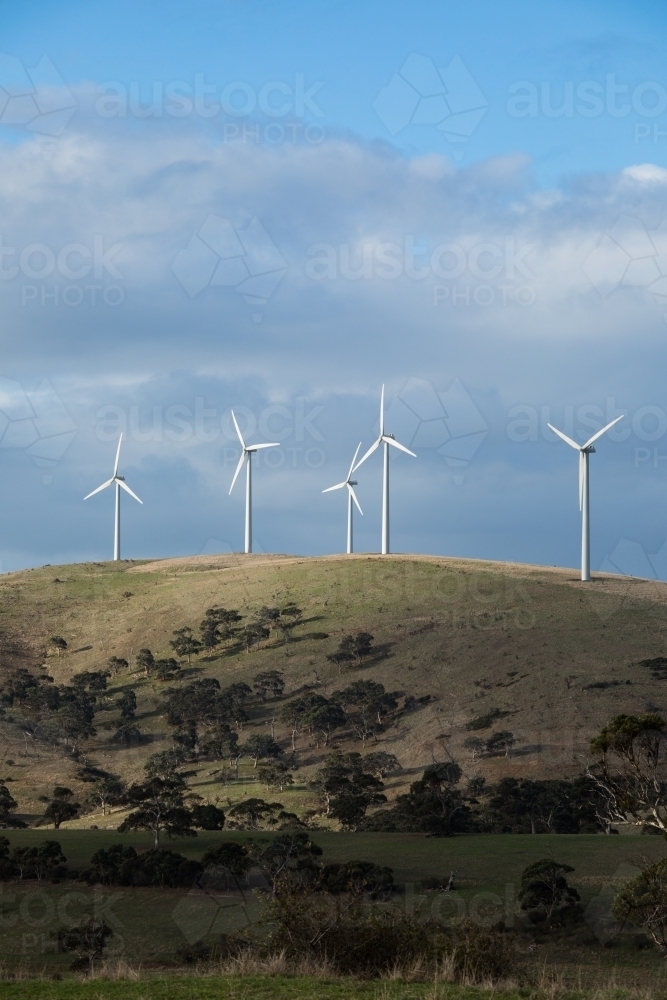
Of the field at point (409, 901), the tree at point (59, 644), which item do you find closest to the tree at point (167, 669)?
the tree at point (59, 644)

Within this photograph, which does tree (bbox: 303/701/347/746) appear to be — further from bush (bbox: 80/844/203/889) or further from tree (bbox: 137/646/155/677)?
bush (bbox: 80/844/203/889)

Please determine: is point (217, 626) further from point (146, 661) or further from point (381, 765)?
point (381, 765)

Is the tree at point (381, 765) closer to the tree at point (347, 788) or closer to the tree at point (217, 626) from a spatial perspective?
the tree at point (347, 788)

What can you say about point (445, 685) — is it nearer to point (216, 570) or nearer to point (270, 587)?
point (270, 587)

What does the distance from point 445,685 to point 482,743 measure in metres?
14.5

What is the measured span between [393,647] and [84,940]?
7227cm

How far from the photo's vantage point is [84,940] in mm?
30641

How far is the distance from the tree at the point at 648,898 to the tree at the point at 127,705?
73755 millimetres

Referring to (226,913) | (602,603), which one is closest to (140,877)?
(226,913)

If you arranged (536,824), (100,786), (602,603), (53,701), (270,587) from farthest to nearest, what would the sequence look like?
(270,587) < (602,603) < (53,701) < (100,786) < (536,824)

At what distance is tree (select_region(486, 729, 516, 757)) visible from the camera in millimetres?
75294

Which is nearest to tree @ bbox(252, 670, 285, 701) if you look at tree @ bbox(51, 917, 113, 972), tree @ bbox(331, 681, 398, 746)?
tree @ bbox(331, 681, 398, 746)

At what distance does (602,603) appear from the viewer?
358 feet

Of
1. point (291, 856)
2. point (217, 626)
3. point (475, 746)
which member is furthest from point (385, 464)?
point (291, 856)
